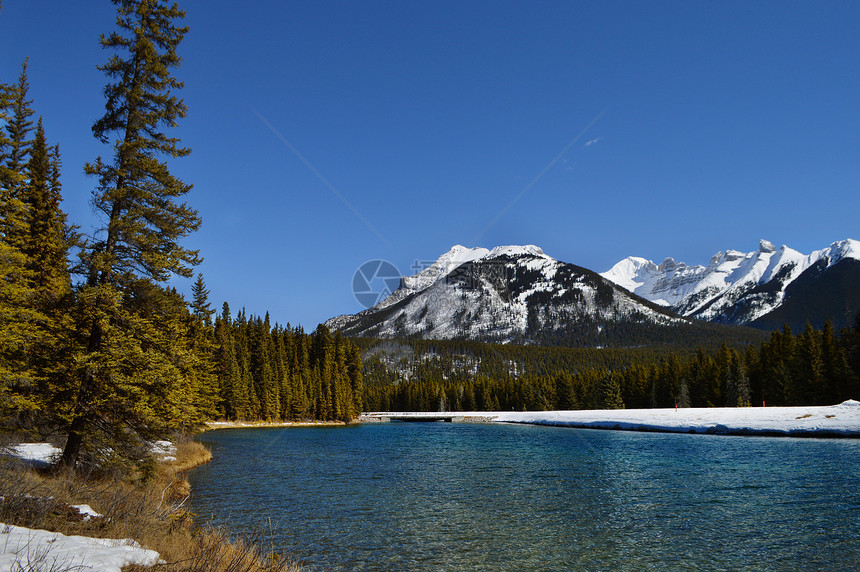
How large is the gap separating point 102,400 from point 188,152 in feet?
34.0

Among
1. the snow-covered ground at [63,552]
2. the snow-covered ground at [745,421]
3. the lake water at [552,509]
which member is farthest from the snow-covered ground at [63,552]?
the snow-covered ground at [745,421]

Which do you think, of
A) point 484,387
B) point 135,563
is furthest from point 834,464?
point 484,387

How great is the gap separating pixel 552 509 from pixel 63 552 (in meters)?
17.8

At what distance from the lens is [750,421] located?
58969 millimetres

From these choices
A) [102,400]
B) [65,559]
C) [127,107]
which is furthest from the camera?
[127,107]

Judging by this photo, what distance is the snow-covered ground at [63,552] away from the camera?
707 cm

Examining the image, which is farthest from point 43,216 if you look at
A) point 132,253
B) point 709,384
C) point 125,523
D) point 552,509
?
point 709,384

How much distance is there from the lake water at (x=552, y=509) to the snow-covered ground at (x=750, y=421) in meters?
15.2

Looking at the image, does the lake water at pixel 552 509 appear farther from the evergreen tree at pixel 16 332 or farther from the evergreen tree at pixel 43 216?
the evergreen tree at pixel 43 216

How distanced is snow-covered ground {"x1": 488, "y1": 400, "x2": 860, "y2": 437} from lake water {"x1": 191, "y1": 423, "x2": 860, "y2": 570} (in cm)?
1523

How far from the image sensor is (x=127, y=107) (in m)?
19.8

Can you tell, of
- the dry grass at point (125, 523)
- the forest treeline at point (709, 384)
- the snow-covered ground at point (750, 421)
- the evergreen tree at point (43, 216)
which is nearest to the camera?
the dry grass at point (125, 523)

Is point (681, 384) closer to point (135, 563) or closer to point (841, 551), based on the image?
point (841, 551)

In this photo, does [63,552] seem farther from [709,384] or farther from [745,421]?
[709,384]
